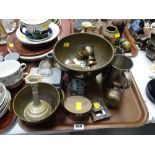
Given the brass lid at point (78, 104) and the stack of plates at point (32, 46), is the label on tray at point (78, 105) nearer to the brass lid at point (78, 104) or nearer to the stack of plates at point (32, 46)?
the brass lid at point (78, 104)

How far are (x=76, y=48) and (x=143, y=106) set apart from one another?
431mm

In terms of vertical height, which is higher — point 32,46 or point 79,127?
point 32,46

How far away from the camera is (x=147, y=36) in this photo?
121cm

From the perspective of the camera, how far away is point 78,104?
0.84 m

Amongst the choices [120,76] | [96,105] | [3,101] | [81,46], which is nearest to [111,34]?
[81,46]

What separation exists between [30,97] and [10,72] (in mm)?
159

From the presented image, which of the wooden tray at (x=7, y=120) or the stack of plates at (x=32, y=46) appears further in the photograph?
the stack of plates at (x=32, y=46)

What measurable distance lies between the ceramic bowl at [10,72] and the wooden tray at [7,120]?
0.45 ft

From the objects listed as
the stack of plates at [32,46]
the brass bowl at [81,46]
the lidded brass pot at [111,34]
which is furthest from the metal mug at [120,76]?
the stack of plates at [32,46]

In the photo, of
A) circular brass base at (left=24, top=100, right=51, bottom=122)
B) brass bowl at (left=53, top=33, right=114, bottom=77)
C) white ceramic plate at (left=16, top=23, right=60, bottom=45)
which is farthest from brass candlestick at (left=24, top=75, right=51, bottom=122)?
white ceramic plate at (left=16, top=23, right=60, bottom=45)

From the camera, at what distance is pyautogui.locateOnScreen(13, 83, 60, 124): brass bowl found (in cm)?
80

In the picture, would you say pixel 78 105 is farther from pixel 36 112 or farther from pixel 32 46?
pixel 32 46

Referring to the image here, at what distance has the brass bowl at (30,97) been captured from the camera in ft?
2.64

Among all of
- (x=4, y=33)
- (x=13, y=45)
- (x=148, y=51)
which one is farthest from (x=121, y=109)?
(x=4, y=33)
